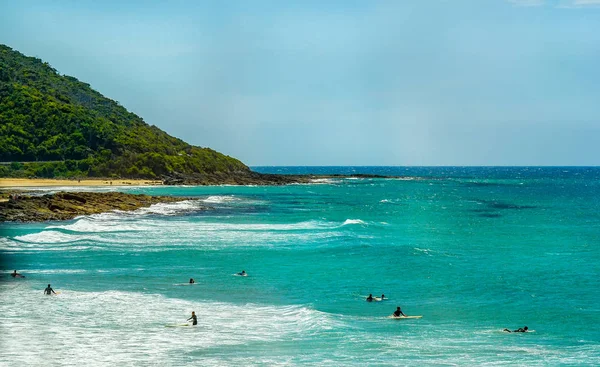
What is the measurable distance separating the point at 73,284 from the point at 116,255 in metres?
10.5

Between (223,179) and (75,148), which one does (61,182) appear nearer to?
(75,148)

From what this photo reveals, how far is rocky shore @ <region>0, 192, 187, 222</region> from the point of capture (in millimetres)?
69562

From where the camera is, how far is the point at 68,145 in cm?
15300

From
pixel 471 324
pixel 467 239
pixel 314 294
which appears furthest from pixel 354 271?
pixel 467 239

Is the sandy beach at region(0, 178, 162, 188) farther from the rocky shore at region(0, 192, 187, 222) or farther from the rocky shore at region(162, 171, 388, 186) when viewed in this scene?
the rocky shore at region(0, 192, 187, 222)

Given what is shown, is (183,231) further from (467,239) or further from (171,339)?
(171,339)

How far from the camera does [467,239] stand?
62.2 meters

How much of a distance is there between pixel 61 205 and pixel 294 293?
152 ft

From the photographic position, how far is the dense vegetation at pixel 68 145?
144m

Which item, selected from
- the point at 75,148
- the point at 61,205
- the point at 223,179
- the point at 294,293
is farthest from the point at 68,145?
the point at 294,293

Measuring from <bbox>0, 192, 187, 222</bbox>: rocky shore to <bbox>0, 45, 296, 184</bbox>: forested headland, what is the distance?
186 ft

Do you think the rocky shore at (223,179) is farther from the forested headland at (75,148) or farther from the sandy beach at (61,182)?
the sandy beach at (61,182)

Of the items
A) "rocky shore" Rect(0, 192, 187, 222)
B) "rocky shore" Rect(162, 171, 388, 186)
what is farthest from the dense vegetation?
"rocky shore" Rect(0, 192, 187, 222)

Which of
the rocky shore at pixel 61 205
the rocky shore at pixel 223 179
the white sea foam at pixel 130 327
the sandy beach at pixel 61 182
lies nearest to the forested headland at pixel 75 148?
the rocky shore at pixel 223 179
